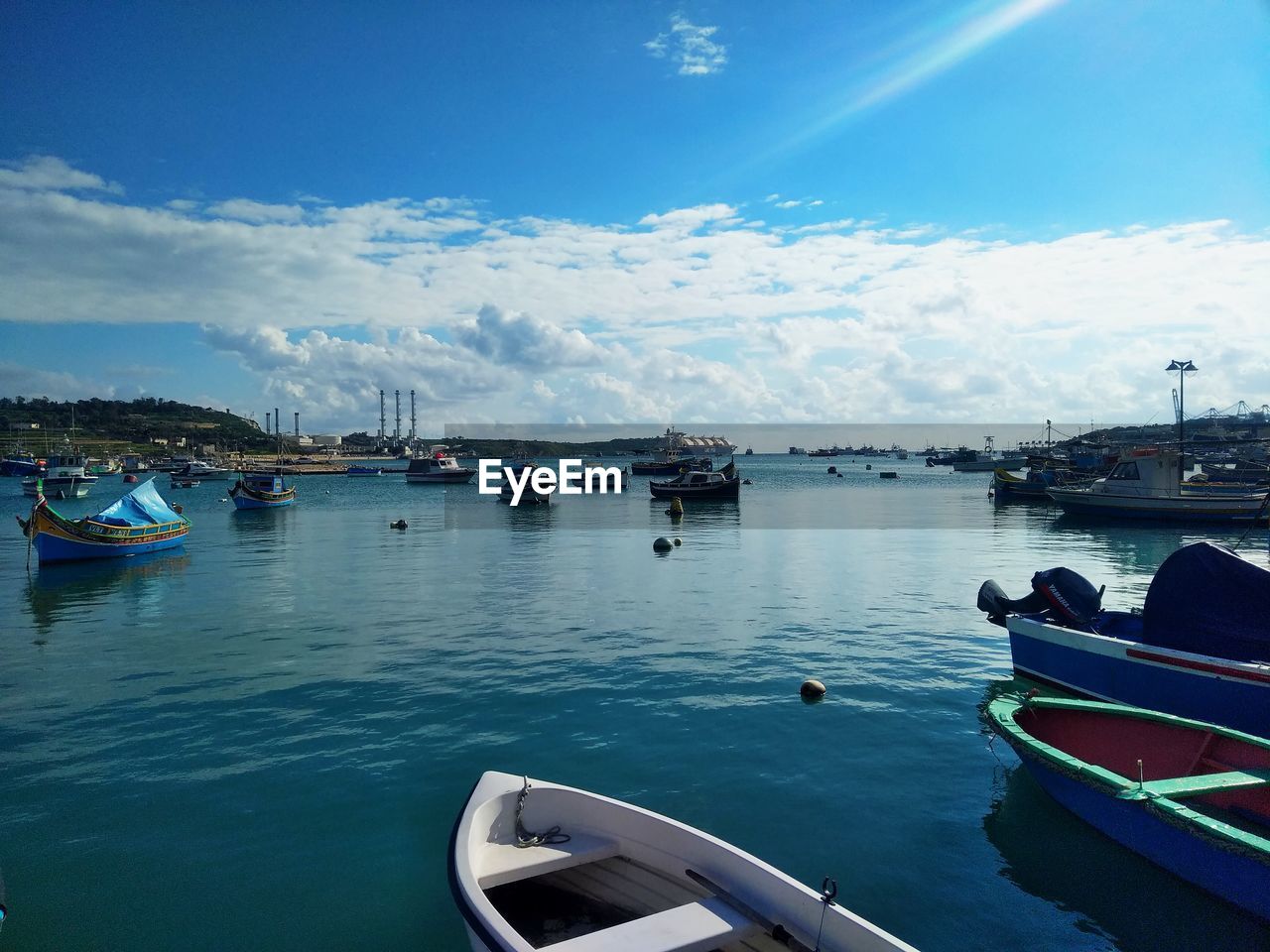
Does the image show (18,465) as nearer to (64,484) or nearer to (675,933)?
(64,484)

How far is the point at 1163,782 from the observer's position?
8.57 meters

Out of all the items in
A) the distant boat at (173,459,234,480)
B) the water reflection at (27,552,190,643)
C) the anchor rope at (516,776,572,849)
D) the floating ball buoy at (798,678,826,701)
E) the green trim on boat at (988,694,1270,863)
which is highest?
the distant boat at (173,459,234,480)

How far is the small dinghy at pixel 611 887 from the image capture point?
6.00 m

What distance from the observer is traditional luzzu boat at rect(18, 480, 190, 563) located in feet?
118

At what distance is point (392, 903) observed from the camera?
334 inches

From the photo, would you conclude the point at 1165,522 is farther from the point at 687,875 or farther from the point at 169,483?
the point at 169,483

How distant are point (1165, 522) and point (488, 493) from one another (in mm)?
67489

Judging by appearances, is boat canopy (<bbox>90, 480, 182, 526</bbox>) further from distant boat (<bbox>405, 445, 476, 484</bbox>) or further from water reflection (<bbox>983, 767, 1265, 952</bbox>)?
distant boat (<bbox>405, 445, 476, 484</bbox>)

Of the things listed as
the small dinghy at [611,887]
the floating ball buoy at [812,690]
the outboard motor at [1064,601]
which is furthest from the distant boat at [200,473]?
the small dinghy at [611,887]

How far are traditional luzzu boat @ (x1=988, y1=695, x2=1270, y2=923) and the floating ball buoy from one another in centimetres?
446

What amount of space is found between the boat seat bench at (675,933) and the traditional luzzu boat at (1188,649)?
29.5 feet

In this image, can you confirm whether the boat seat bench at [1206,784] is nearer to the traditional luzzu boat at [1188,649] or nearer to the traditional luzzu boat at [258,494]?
the traditional luzzu boat at [1188,649]

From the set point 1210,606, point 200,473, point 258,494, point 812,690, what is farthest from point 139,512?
point 200,473

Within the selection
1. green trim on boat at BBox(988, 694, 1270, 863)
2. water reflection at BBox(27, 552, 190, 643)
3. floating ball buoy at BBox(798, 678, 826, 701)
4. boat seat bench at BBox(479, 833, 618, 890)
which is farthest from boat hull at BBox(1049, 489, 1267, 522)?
water reflection at BBox(27, 552, 190, 643)
